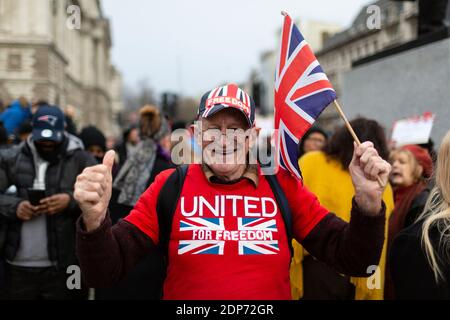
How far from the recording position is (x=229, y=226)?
2.04 metres

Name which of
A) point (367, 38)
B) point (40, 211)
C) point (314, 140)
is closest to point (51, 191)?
point (40, 211)

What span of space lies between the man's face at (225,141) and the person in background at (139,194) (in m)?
1.92

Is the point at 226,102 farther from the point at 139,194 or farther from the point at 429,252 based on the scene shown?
the point at 139,194

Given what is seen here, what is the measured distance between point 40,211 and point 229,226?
199cm

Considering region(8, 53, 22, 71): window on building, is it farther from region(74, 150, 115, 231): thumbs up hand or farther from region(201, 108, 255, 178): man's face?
region(74, 150, 115, 231): thumbs up hand

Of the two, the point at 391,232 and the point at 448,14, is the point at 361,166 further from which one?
the point at 448,14

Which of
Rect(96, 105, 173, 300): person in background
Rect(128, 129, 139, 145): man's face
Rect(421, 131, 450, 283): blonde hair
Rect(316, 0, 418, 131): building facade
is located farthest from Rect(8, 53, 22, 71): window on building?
Rect(421, 131, 450, 283): blonde hair

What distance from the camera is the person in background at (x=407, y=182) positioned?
3414 millimetres

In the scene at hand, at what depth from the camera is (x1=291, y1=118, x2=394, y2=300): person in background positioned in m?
3.30

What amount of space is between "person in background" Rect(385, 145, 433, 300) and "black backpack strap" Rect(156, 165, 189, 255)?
1919 millimetres

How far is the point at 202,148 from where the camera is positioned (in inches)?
86.9

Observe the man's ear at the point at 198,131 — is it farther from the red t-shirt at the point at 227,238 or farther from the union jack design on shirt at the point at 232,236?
the union jack design on shirt at the point at 232,236

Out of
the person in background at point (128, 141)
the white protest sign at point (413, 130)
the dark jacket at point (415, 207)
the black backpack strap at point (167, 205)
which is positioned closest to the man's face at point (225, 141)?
the black backpack strap at point (167, 205)

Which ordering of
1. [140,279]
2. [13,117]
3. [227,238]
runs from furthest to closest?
[13,117], [140,279], [227,238]
